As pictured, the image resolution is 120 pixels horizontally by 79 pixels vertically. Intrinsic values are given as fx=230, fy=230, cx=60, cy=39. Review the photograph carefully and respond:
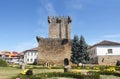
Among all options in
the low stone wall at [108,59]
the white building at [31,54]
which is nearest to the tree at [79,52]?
the low stone wall at [108,59]

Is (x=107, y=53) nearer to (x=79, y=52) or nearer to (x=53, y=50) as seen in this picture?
(x=79, y=52)

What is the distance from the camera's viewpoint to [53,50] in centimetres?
4250

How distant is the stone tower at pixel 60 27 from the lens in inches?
2292

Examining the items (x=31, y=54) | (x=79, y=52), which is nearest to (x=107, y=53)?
(x=79, y=52)

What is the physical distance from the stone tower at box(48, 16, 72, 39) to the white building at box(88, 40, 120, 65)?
815cm

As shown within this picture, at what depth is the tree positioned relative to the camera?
49.9m

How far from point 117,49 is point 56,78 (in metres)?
40.8

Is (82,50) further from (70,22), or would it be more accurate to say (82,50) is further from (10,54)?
(10,54)

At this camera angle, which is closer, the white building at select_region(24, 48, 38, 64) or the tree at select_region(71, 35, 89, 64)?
the tree at select_region(71, 35, 89, 64)

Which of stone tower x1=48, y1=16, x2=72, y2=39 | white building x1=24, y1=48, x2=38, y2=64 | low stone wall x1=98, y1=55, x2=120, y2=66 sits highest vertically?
stone tower x1=48, y1=16, x2=72, y2=39

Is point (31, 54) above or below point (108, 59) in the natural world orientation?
above

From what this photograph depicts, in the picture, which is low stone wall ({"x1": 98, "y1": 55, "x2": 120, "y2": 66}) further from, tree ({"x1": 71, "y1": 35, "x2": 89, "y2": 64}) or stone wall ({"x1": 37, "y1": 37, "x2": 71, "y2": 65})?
stone wall ({"x1": 37, "y1": 37, "x2": 71, "y2": 65})

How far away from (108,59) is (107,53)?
160cm

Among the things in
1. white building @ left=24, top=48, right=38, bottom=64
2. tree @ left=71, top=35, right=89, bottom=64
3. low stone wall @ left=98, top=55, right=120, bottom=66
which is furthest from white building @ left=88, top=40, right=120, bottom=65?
white building @ left=24, top=48, right=38, bottom=64
